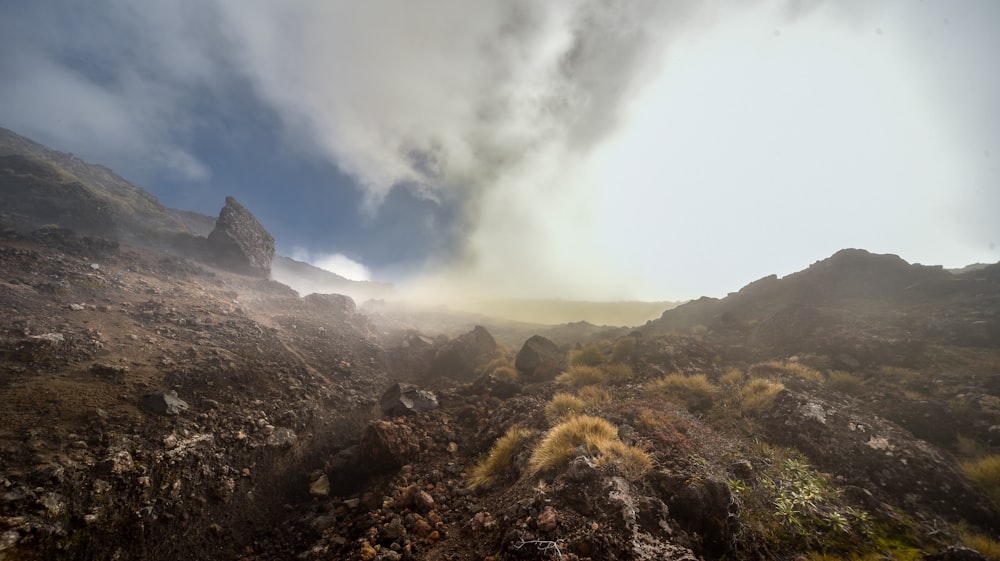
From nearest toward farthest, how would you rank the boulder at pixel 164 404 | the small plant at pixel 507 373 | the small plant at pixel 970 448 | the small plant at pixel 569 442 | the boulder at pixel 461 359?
the small plant at pixel 569 442 < the small plant at pixel 970 448 < the boulder at pixel 164 404 < the small plant at pixel 507 373 < the boulder at pixel 461 359

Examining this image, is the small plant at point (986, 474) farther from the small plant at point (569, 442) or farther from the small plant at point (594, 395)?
the small plant at point (594, 395)

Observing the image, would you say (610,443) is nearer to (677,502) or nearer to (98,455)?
(677,502)

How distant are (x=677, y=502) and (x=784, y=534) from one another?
183cm

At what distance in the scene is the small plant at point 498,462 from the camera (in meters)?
8.44

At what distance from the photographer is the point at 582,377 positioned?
15.7m

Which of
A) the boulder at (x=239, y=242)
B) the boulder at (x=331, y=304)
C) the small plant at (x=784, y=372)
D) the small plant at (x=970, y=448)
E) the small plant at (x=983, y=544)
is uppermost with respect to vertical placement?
the boulder at (x=239, y=242)

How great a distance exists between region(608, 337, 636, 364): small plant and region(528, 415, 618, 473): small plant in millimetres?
10031

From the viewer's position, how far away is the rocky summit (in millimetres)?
6012

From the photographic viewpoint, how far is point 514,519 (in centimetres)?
616

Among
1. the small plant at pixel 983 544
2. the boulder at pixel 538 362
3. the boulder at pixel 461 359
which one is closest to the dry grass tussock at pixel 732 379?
the small plant at pixel 983 544

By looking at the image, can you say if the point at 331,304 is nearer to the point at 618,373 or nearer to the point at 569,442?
the point at 618,373

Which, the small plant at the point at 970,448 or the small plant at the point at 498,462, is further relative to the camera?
the small plant at the point at 970,448

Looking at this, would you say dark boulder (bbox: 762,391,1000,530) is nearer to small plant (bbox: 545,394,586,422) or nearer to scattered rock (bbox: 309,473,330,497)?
small plant (bbox: 545,394,586,422)

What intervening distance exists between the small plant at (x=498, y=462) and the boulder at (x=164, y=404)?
9.10 meters
